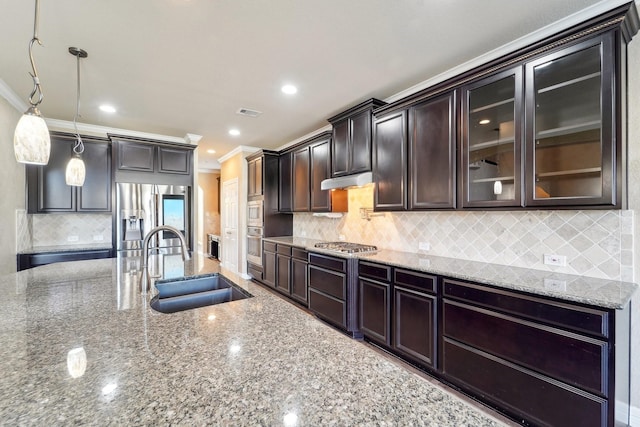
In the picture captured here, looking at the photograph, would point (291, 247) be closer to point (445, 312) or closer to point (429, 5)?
point (445, 312)

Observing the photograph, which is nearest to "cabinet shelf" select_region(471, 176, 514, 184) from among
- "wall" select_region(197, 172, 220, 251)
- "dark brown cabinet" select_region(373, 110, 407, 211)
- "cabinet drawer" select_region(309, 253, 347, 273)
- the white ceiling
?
"dark brown cabinet" select_region(373, 110, 407, 211)

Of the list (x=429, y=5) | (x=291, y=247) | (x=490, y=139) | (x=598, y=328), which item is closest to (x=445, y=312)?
(x=598, y=328)

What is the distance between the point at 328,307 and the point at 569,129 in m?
2.72

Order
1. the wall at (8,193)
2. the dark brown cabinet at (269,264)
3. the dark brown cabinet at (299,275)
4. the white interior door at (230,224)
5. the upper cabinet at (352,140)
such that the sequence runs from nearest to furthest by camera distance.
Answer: the wall at (8,193), the upper cabinet at (352,140), the dark brown cabinet at (299,275), the dark brown cabinet at (269,264), the white interior door at (230,224)

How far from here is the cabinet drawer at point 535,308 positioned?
145 cm

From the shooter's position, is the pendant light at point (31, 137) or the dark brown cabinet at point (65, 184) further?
the dark brown cabinet at point (65, 184)

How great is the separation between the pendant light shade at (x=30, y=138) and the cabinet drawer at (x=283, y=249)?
3.21 meters

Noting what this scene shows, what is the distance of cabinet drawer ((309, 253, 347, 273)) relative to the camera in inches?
120

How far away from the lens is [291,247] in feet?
13.8

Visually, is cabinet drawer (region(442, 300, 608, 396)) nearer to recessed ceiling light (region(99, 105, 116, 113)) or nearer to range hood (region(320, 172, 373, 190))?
range hood (region(320, 172, 373, 190))

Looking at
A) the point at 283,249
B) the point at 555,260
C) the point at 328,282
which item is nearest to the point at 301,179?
the point at 283,249

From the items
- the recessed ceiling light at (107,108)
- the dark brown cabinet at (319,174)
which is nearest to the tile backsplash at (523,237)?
the dark brown cabinet at (319,174)

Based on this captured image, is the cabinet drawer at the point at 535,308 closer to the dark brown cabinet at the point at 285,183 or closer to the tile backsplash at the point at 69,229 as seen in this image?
the dark brown cabinet at the point at 285,183

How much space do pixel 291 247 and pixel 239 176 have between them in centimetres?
237
